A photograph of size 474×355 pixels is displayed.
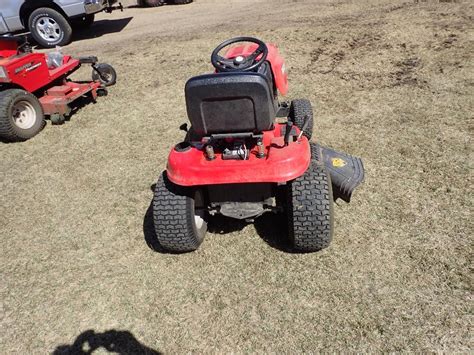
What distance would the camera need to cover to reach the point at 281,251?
335cm

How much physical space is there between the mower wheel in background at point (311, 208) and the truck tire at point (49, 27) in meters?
8.47

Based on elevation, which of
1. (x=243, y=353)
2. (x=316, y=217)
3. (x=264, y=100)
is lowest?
(x=243, y=353)

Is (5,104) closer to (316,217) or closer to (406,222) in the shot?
(316,217)

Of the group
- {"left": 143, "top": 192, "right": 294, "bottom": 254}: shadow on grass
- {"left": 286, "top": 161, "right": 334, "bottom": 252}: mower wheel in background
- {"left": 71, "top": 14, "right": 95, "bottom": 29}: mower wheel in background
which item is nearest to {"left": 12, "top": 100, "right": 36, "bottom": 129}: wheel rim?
{"left": 143, "top": 192, "right": 294, "bottom": 254}: shadow on grass

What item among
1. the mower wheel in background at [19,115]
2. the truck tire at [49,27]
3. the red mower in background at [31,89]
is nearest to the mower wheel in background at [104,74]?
the red mower in background at [31,89]

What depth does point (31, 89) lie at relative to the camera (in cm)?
585

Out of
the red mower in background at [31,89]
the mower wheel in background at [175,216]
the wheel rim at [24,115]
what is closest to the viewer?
the mower wheel in background at [175,216]

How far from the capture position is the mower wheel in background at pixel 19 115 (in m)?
5.27

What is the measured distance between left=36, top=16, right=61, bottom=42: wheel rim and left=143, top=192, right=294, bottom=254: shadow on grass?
7590 millimetres

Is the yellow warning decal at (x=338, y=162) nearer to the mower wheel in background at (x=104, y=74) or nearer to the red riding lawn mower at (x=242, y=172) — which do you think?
the red riding lawn mower at (x=242, y=172)

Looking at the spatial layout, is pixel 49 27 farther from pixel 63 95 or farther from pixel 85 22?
pixel 63 95

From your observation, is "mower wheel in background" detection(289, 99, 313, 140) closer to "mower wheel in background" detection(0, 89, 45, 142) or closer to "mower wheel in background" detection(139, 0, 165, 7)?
"mower wheel in background" detection(0, 89, 45, 142)

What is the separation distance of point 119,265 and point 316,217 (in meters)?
1.72

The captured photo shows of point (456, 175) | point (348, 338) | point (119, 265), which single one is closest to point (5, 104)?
point (119, 265)
